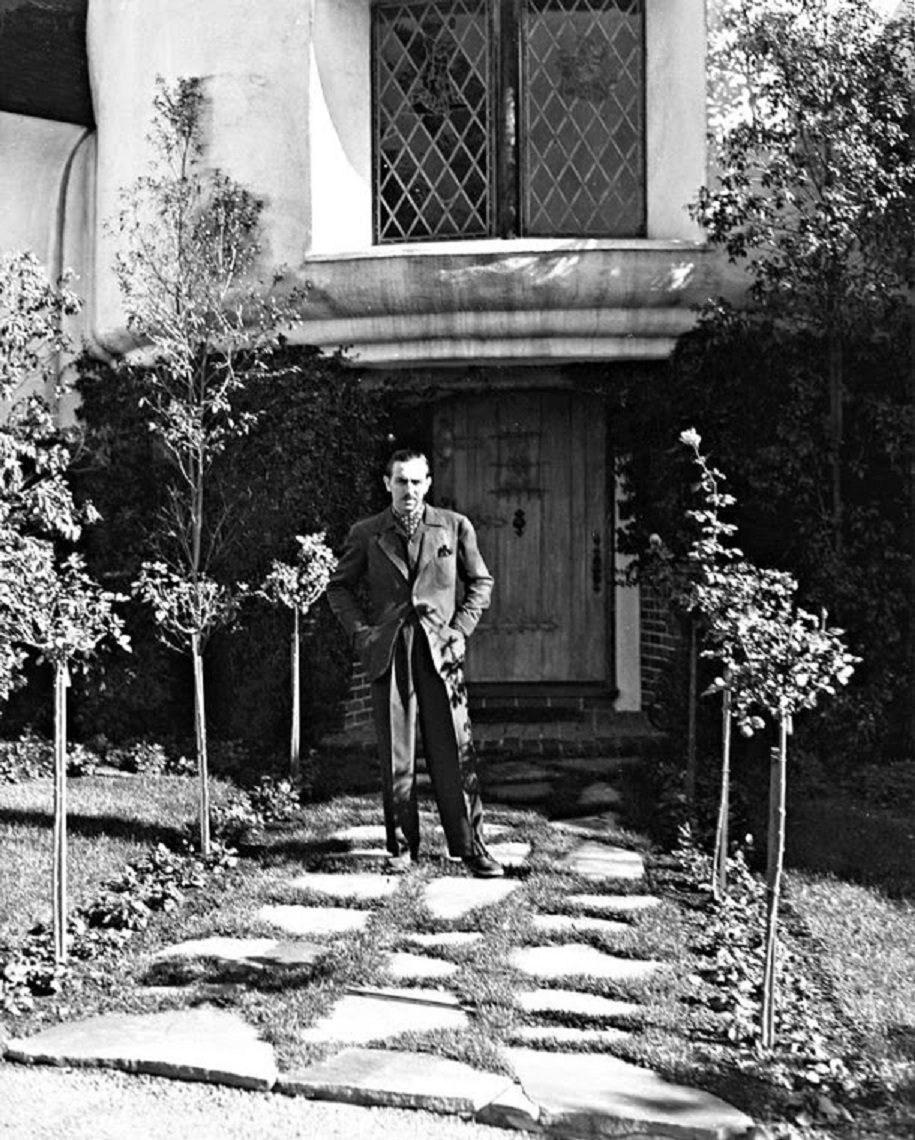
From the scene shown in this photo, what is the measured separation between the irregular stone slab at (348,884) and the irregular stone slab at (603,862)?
0.81 meters

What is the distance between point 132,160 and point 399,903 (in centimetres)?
626

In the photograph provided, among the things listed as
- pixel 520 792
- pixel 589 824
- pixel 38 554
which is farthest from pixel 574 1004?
pixel 520 792

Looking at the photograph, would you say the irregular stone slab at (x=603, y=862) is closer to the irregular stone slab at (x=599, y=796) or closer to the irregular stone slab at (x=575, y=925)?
the irregular stone slab at (x=575, y=925)

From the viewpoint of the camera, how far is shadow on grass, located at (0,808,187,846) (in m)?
7.18

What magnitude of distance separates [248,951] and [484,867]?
1.35 metres

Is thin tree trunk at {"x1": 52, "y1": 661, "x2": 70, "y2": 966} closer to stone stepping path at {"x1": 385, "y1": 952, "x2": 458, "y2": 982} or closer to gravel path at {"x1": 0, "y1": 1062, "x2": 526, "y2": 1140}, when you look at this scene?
gravel path at {"x1": 0, "y1": 1062, "x2": 526, "y2": 1140}

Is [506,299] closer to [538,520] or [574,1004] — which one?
[538,520]

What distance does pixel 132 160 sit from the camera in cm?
1009

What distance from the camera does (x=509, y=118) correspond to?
9.58 metres

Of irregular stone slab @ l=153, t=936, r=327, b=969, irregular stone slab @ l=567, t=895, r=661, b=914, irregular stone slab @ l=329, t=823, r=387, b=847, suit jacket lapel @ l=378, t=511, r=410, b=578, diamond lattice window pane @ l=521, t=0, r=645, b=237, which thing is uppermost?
diamond lattice window pane @ l=521, t=0, r=645, b=237

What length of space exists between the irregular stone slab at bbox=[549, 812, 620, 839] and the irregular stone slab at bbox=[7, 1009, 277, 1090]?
9.46 ft

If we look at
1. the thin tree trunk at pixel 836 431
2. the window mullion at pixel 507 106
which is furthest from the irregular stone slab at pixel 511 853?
the window mullion at pixel 507 106

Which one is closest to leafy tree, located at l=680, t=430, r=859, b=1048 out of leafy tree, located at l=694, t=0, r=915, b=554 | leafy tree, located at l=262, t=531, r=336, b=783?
leafy tree, located at l=262, t=531, r=336, b=783

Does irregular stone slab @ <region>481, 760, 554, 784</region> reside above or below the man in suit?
below
